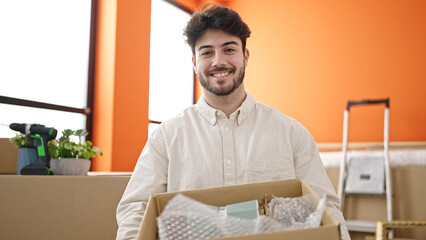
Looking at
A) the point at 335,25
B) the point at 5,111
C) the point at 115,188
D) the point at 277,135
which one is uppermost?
the point at 335,25

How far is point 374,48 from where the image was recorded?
3.70 metres

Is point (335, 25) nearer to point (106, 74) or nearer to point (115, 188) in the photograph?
point (106, 74)

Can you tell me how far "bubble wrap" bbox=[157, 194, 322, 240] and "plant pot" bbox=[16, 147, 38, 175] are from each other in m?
1.08

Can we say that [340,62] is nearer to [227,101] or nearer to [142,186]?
[227,101]

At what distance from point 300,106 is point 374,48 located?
3.09 ft

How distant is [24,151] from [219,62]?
807mm

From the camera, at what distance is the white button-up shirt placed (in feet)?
3.43

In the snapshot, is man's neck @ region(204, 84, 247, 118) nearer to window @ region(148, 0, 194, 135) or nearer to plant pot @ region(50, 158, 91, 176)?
plant pot @ region(50, 158, 91, 176)

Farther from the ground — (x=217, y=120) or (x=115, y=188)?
(x=217, y=120)

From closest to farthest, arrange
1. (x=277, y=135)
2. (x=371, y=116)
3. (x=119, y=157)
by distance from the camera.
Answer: (x=277, y=135) < (x=119, y=157) < (x=371, y=116)

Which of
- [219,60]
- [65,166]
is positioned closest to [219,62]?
[219,60]

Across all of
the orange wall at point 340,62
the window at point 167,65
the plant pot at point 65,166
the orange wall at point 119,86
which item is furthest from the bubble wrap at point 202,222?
the orange wall at point 340,62

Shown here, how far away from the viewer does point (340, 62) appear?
3.86 meters

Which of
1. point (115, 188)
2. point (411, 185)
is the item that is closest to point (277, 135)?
point (115, 188)
